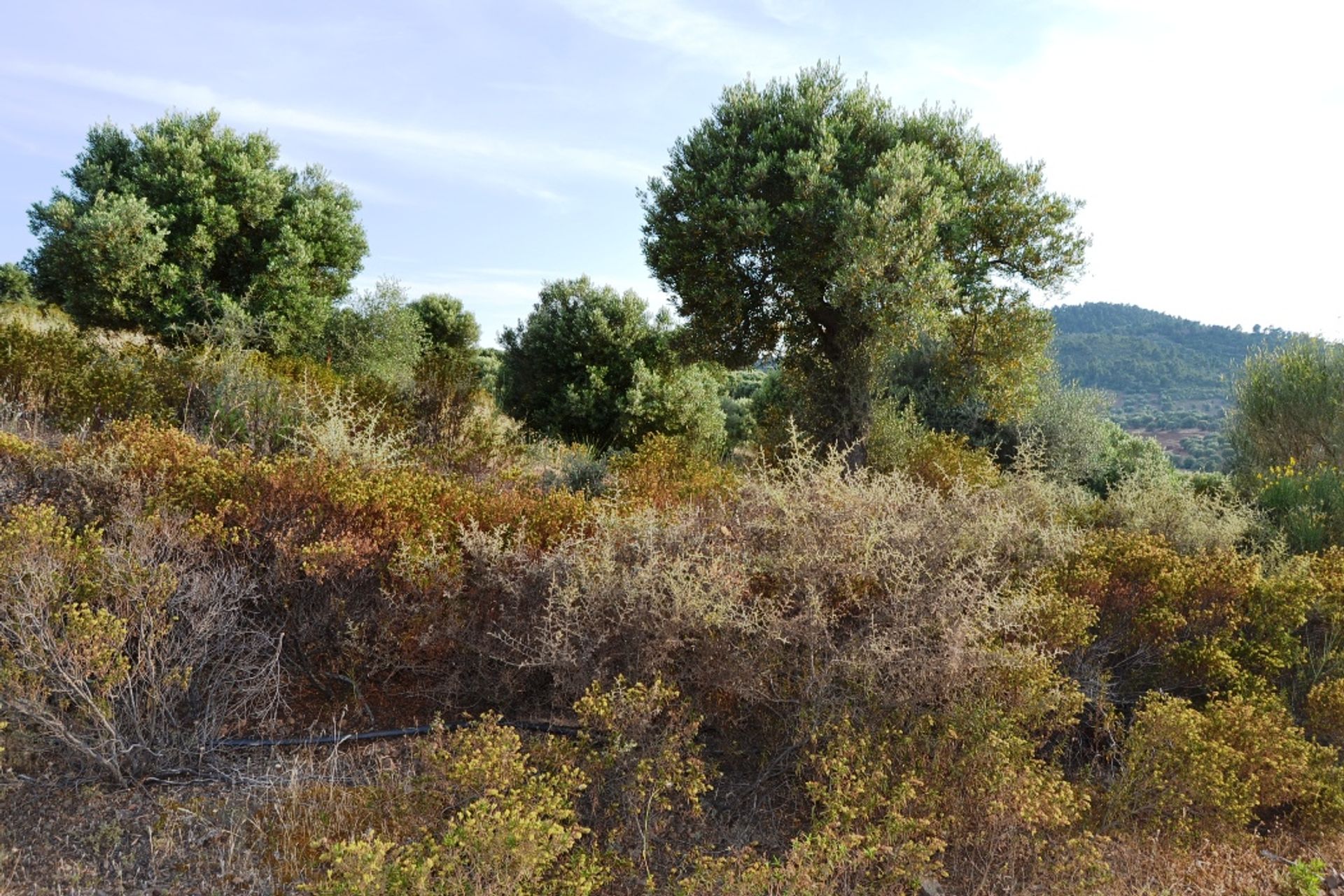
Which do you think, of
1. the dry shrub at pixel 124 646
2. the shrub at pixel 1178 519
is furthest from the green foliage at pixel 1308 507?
the dry shrub at pixel 124 646

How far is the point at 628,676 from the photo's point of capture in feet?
13.5

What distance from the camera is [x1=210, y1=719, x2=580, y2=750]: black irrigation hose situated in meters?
4.25

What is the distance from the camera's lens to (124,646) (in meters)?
4.31

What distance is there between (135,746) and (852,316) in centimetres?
1108

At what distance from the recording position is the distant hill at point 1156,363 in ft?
140

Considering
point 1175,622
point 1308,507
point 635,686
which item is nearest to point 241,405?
point 635,686

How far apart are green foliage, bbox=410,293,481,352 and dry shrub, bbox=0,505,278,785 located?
76.1ft

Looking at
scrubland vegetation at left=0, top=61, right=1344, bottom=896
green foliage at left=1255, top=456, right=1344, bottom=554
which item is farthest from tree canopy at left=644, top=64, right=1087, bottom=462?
scrubland vegetation at left=0, top=61, right=1344, bottom=896

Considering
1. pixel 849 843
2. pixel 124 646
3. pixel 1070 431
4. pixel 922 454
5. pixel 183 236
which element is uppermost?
pixel 183 236

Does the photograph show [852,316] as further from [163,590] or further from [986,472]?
[163,590]

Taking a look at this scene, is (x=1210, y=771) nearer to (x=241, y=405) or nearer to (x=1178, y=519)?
(x=1178, y=519)

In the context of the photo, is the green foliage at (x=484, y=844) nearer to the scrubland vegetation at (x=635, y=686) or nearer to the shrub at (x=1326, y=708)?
the scrubland vegetation at (x=635, y=686)

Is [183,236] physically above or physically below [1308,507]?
above

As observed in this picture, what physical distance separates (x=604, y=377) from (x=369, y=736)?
1421 cm
